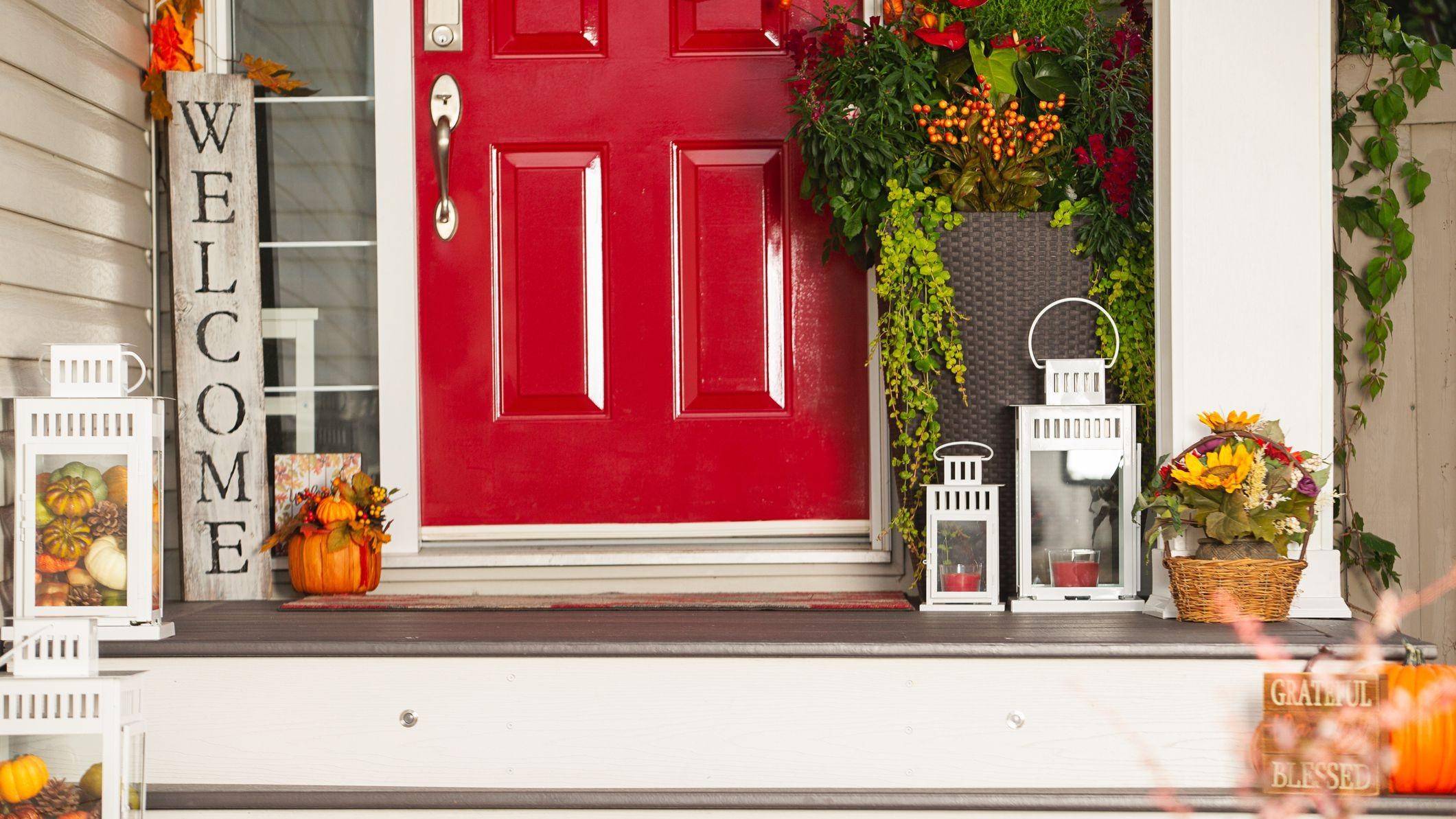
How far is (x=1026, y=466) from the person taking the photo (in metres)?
1.90

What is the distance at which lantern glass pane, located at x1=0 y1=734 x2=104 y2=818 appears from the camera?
4.90 ft

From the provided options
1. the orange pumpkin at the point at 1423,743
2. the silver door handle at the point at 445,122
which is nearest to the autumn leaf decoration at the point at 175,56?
the silver door handle at the point at 445,122

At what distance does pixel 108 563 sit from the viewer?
1.78m

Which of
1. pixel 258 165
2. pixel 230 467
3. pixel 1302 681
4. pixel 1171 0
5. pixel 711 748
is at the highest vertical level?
pixel 1171 0

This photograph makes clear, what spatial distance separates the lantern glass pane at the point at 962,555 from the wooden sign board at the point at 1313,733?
50cm

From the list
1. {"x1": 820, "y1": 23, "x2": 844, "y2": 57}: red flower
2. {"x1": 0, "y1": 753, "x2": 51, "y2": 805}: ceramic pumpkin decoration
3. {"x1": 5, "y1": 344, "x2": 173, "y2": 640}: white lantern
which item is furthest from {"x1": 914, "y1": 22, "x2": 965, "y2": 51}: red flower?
{"x1": 0, "y1": 753, "x2": 51, "y2": 805}: ceramic pumpkin decoration

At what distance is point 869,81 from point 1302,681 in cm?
120

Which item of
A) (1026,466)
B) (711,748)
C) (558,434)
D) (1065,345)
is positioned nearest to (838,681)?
(711,748)

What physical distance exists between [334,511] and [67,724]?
0.67m

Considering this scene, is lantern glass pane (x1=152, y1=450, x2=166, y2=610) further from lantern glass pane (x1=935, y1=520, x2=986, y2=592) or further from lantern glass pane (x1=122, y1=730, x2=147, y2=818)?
lantern glass pane (x1=935, y1=520, x2=986, y2=592)

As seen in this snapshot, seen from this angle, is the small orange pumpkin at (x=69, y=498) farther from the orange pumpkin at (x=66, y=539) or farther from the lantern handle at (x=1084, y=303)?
the lantern handle at (x=1084, y=303)

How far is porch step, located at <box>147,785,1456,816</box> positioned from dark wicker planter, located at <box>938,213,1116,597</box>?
0.46 metres

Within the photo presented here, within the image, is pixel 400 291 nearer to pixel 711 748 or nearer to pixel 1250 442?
pixel 711 748

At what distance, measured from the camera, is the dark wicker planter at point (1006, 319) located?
1.97m
